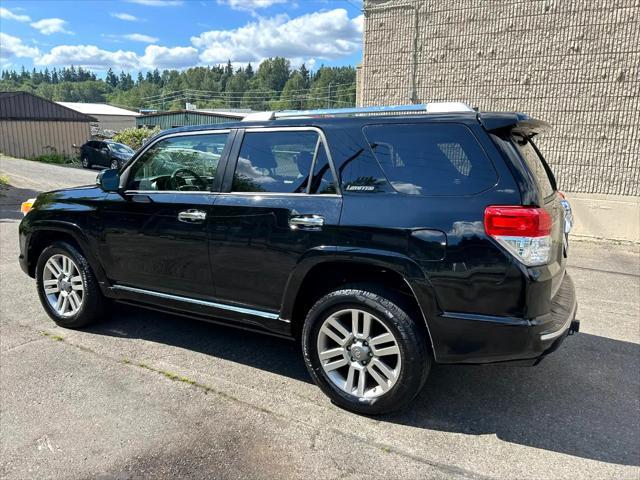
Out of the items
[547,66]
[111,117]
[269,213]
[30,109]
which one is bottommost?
[269,213]

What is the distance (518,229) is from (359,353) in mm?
1243

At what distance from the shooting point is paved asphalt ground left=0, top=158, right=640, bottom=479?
291cm

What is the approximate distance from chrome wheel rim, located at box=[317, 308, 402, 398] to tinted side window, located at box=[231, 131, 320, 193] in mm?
939

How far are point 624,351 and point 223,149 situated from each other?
3707mm

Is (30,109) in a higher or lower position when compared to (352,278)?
higher

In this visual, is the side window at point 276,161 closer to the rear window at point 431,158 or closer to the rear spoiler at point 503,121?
the rear window at point 431,158

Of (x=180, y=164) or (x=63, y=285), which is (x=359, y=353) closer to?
(x=180, y=164)

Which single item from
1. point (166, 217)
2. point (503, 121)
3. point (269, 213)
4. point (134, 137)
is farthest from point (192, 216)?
point (134, 137)

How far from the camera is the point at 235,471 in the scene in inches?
112

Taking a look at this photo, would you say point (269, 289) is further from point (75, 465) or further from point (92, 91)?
point (92, 91)

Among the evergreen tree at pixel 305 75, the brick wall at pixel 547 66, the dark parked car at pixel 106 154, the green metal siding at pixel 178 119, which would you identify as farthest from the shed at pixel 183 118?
the evergreen tree at pixel 305 75

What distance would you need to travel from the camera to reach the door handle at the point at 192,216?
12.9 feet

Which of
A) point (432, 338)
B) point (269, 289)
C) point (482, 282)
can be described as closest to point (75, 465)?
point (269, 289)

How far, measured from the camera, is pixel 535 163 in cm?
352
